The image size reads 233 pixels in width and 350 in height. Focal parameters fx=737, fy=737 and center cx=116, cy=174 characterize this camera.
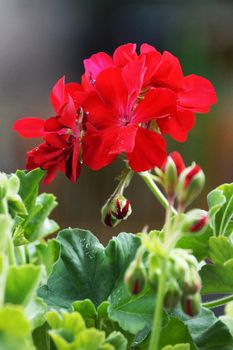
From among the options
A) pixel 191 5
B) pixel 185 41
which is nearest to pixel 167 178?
pixel 185 41

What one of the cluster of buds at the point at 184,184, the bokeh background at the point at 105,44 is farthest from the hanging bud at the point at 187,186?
the bokeh background at the point at 105,44

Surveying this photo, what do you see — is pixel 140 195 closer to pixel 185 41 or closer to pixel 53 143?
pixel 185 41

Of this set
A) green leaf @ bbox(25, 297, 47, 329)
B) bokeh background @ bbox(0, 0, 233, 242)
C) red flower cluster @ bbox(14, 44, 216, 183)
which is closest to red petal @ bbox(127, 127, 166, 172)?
red flower cluster @ bbox(14, 44, 216, 183)

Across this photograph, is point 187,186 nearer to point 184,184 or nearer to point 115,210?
point 184,184

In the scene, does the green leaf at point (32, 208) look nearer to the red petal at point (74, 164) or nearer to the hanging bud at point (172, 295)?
the red petal at point (74, 164)

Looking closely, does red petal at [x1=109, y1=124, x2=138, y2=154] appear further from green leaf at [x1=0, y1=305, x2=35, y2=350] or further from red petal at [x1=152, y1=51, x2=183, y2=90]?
green leaf at [x1=0, y1=305, x2=35, y2=350]

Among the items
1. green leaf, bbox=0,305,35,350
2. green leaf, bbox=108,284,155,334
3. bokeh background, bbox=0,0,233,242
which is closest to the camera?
green leaf, bbox=0,305,35,350

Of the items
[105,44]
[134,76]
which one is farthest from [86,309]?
[105,44]
